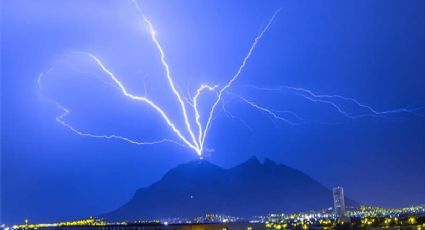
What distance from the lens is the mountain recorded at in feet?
510

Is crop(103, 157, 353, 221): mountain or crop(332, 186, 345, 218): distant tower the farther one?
crop(103, 157, 353, 221): mountain

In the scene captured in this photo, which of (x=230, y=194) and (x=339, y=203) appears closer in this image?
(x=339, y=203)

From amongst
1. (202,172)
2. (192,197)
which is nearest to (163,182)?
(202,172)

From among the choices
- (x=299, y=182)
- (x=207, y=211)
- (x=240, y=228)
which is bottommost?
(x=240, y=228)

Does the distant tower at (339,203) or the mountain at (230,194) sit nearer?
the distant tower at (339,203)

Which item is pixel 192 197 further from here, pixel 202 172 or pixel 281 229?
pixel 281 229

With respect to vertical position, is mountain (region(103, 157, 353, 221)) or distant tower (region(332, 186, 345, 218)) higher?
mountain (region(103, 157, 353, 221))

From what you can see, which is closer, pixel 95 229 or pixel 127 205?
pixel 95 229

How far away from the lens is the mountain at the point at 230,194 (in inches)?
6122

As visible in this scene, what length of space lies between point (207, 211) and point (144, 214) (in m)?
21.0

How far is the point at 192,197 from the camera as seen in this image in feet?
558

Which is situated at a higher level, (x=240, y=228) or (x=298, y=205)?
(x=298, y=205)

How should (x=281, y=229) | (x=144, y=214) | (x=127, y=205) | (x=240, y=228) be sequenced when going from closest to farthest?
1. (x=240, y=228)
2. (x=281, y=229)
3. (x=144, y=214)
4. (x=127, y=205)

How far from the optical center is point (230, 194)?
169m
